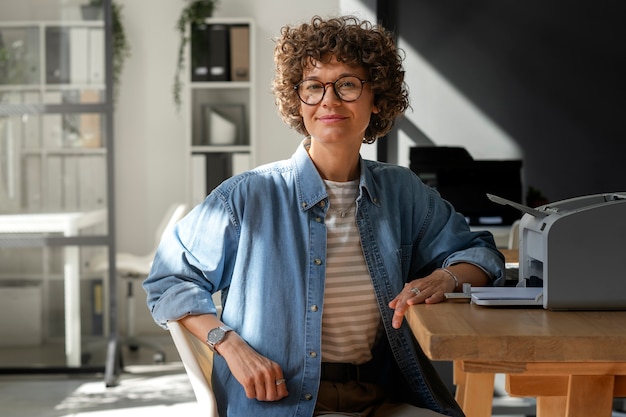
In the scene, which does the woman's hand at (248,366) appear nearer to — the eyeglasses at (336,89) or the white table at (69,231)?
the eyeglasses at (336,89)

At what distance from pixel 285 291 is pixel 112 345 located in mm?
3673

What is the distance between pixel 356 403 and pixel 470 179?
235cm

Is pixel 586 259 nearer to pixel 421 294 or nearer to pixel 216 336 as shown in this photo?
pixel 421 294

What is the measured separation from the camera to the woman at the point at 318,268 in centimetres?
171

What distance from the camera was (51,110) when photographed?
5215 mm

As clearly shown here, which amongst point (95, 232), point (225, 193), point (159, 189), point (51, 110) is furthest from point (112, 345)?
point (225, 193)

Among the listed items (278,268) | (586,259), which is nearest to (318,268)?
(278,268)

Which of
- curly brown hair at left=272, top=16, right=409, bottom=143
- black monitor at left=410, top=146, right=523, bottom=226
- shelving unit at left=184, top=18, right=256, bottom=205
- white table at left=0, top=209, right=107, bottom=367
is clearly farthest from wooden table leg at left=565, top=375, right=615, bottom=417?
shelving unit at left=184, top=18, right=256, bottom=205

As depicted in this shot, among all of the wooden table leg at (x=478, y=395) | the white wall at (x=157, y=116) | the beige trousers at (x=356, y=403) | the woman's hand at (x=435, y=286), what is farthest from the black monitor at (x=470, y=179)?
the white wall at (x=157, y=116)

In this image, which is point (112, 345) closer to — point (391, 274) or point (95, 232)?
point (95, 232)

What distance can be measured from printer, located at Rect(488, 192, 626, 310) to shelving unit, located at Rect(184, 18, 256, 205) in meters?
5.21

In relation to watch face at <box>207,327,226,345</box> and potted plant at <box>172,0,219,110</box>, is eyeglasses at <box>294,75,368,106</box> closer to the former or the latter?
watch face at <box>207,327,226,345</box>

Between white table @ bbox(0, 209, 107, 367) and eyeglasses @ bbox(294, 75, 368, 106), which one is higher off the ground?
eyeglasses @ bbox(294, 75, 368, 106)

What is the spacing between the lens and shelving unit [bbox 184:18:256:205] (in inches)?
263
